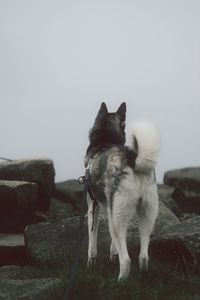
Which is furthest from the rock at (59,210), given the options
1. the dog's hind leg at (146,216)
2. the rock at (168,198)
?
the dog's hind leg at (146,216)

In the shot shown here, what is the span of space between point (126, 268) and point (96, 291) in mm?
814

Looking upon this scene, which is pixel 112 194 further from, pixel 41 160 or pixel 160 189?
pixel 160 189

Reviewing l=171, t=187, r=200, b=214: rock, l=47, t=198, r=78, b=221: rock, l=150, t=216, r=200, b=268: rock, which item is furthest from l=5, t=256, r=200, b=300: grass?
l=171, t=187, r=200, b=214: rock

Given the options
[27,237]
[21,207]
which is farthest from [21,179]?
[27,237]

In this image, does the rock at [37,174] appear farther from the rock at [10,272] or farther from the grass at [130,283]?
the grass at [130,283]

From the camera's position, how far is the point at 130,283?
255 inches

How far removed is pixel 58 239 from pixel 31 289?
3.53 metres

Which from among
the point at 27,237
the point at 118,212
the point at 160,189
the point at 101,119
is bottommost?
the point at 160,189

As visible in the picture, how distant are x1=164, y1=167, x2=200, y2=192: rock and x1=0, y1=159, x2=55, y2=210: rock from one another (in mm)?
5852

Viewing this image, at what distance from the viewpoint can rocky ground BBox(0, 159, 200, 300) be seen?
8.27 m

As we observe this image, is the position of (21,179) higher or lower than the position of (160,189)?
higher

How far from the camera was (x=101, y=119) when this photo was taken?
8.51 m

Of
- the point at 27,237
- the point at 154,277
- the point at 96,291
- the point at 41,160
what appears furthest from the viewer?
the point at 41,160

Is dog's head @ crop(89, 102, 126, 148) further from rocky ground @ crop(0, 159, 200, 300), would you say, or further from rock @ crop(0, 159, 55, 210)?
rock @ crop(0, 159, 55, 210)
